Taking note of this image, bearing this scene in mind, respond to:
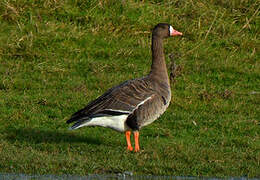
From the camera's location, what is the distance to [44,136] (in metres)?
10.1

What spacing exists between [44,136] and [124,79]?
12.2ft

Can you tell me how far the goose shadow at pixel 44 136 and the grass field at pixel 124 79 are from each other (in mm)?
16

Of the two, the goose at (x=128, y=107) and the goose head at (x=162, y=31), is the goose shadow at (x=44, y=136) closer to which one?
the goose at (x=128, y=107)

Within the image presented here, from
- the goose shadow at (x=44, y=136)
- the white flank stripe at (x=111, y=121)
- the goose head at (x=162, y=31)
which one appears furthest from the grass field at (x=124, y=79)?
the goose head at (x=162, y=31)

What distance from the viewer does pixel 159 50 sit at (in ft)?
34.2

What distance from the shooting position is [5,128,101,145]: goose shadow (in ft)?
32.4

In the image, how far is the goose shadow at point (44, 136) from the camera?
9.87 metres

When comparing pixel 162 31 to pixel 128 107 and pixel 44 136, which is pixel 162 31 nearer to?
pixel 128 107

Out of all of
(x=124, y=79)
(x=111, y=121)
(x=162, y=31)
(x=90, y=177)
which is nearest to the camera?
(x=90, y=177)

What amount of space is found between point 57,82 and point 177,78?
2.52 metres

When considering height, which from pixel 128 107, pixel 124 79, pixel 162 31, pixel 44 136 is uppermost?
pixel 162 31

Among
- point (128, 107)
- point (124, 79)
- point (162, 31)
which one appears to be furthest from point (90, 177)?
point (124, 79)

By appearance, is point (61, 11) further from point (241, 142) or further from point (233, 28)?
point (241, 142)

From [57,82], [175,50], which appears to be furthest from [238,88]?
[57,82]
